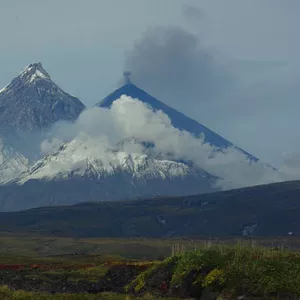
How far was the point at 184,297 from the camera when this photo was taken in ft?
124

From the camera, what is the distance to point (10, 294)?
33719 millimetres

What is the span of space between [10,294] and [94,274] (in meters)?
24.4

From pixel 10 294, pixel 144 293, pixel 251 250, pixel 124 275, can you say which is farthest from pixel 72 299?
pixel 124 275

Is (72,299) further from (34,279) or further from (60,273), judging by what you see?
(60,273)

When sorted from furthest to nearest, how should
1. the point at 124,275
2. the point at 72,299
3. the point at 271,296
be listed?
the point at 124,275 < the point at 271,296 < the point at 72,299

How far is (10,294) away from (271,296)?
15.5 metres

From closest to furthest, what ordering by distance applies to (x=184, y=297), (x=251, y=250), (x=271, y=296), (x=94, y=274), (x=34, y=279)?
1. (x=271, y=296)
2. (x=184, y=297)
3. (x=251, y=250)
4. (x=34, y=279)
5. (x=94, y=274)

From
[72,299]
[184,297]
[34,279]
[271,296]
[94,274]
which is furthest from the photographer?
[94,274]

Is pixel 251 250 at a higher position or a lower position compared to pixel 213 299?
higher

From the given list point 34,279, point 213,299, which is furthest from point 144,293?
point 34,279

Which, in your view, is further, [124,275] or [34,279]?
[34,279]

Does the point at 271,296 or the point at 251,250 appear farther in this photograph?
the point at 251,250

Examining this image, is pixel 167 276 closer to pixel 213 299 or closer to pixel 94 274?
pixel 213 299

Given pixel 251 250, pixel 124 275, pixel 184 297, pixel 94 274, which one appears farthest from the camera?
pixel 94 274
